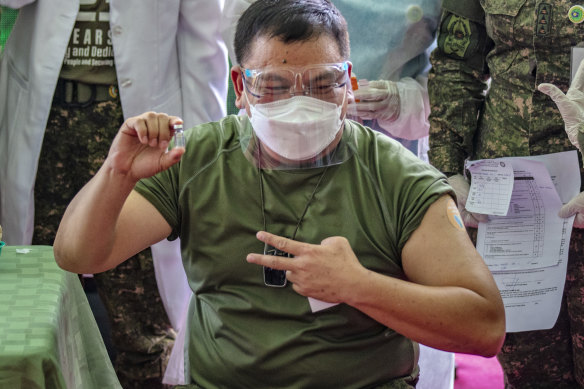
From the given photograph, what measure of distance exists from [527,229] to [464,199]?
0.22m

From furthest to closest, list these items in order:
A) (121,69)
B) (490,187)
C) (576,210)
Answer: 1. (121,69)
2. (490,187)
3. (576,210)

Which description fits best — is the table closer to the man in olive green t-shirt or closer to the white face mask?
the man in olive green t-shirt

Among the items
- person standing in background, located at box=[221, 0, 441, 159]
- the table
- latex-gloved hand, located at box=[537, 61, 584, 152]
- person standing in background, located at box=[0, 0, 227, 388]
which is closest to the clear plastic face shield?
the table

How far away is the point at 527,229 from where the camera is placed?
7.98 ft

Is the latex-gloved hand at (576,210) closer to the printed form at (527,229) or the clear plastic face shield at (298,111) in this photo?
the printed form at (527,229)

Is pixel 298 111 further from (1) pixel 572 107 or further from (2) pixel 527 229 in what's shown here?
(2) pixel 527 229

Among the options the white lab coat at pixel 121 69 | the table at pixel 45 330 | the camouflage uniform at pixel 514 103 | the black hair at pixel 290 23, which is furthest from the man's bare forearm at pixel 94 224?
the camouflage uniform at pixel 514 103

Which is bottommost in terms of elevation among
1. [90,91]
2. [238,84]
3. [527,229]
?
[527,229]

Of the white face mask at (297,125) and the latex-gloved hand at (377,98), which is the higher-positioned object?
the white face mask at (297,125)

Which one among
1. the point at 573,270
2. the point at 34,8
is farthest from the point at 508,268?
the point at 34,8

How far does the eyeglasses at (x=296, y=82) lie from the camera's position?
160 centimetres

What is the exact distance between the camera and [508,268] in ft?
8.05

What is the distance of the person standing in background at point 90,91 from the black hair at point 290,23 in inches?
35.8

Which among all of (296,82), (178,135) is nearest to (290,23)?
(296,82)
